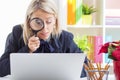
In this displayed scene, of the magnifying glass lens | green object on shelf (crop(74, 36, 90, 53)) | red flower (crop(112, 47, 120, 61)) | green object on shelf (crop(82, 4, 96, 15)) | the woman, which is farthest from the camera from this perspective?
green object on shelf (crop(82, 4, 96, 15))

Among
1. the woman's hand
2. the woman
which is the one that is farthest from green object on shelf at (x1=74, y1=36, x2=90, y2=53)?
the woman's hand

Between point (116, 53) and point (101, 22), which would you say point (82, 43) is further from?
point (116, 53)

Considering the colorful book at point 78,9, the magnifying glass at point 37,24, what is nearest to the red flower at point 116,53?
the magnifying glass at point 37,24

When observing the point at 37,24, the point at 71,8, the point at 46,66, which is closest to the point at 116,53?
the point at 46,66

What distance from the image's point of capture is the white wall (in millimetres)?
2887

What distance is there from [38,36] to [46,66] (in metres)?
0.68

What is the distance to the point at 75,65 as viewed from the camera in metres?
1.35

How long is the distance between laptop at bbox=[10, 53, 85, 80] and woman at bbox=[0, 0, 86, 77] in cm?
46

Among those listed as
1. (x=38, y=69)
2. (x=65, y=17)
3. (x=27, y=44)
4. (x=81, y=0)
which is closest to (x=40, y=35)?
(x=27, y=44)

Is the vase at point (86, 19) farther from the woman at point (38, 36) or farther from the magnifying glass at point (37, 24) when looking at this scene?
the magnifying glass at point (37, 24)

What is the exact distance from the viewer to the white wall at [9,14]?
2887 mm

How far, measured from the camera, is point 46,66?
1340 millimetres

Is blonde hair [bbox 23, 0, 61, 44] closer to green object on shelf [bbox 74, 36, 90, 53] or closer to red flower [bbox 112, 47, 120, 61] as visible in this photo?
red flower [bbox 112, 47, 120, 61]

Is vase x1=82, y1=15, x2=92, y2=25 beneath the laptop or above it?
above
